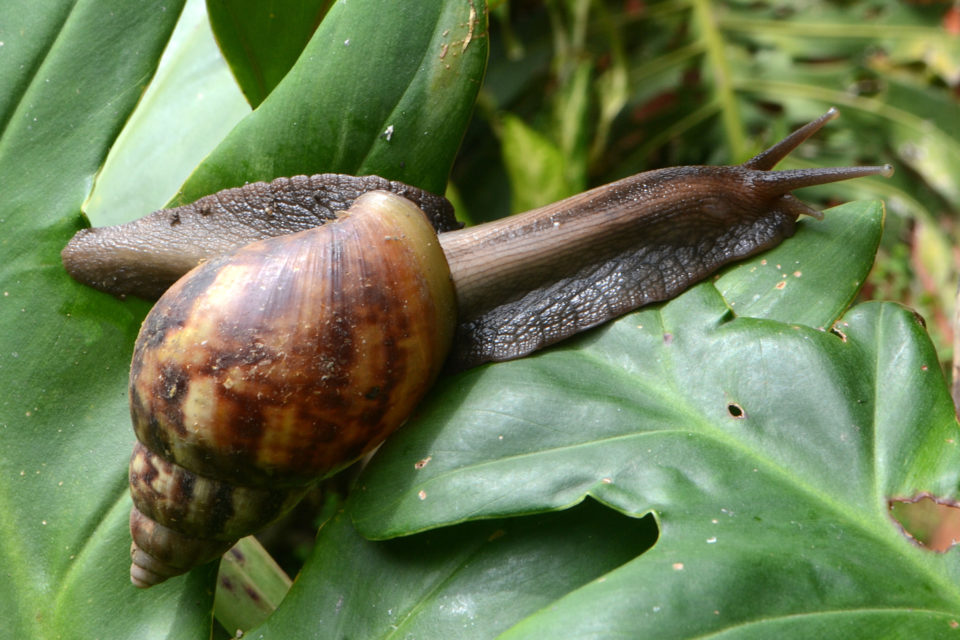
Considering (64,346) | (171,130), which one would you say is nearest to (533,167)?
(171,130)

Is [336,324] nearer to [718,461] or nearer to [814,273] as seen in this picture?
[718,461]

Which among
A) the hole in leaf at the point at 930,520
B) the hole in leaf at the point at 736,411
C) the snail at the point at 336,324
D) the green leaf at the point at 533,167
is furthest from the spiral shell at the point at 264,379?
the green leaf at the point at 533,167

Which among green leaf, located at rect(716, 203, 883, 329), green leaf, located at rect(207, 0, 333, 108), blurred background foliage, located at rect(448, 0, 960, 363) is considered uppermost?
green leaf, located at rect(207, 0, 333, 108)

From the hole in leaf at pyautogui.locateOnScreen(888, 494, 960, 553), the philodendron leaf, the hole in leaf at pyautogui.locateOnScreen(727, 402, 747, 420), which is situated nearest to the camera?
the philodendron leaf

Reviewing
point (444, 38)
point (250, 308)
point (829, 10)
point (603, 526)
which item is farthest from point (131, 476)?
point (829, 10)

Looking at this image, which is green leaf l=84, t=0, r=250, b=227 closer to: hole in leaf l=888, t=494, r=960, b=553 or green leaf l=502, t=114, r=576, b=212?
green leaf l=502, t=114, r=576, b=212

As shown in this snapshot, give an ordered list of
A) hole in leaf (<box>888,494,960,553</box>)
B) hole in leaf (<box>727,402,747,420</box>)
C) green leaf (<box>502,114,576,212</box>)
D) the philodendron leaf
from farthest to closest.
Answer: green leaf (<box>502,114,576,212</box>) < hole in leaf (<box>888,494,960,553</box>) < hole in leaf (<box>727,402,747,420</box>) < the philodendron leaf

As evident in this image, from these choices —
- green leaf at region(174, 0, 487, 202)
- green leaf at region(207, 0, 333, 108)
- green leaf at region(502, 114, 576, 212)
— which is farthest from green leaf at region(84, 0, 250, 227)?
green leaf at region(502, 114, 576, 212)
